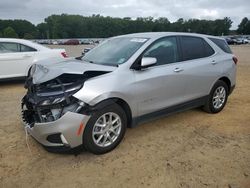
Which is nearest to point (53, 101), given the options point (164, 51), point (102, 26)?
point (164, 51)

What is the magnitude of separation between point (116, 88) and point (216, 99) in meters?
2.65

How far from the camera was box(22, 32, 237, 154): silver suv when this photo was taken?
10.5 feet

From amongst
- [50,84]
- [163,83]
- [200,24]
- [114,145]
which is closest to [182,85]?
[163,83]

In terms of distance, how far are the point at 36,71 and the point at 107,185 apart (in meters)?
2.11

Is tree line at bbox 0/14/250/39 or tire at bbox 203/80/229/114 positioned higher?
tree line at bbox 0/14/250/39

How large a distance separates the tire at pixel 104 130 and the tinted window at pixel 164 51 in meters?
1.06

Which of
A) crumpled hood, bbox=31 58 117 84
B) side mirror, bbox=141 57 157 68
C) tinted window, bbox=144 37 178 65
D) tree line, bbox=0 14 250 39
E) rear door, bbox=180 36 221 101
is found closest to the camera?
crumpled hood, bbox=31 58 117 84

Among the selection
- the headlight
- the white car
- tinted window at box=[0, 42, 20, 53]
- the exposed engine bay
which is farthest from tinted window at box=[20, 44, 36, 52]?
the headlight

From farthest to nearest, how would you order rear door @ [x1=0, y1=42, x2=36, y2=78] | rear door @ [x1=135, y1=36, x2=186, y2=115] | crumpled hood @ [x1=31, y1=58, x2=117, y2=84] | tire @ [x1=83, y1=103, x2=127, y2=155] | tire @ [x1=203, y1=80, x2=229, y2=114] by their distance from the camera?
rear door @ [x1=0, y1=42, x2=36, y2=78] → tire @ [x1=203, y1=80, x2=229, y2=114] → rear door @ [x1=135, y1=36, x2=186, y2=115] → crumpled hood @ [x1=31, y1=58, x2=117, y2=84] → tire @ [x1=83, y1=103, x2=127, y2=155]

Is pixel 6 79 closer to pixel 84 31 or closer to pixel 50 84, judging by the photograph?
pixel 50 84

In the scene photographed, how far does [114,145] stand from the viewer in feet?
12.0

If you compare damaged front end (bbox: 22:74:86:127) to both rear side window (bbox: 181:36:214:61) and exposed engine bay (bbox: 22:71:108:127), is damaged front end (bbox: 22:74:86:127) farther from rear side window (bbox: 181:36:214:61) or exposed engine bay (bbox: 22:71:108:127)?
rear side window (bbox: 181:36:214:61)

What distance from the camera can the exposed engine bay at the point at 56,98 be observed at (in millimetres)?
3178

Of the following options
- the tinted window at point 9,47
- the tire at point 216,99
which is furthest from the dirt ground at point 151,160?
the tinted window at point 9,47
